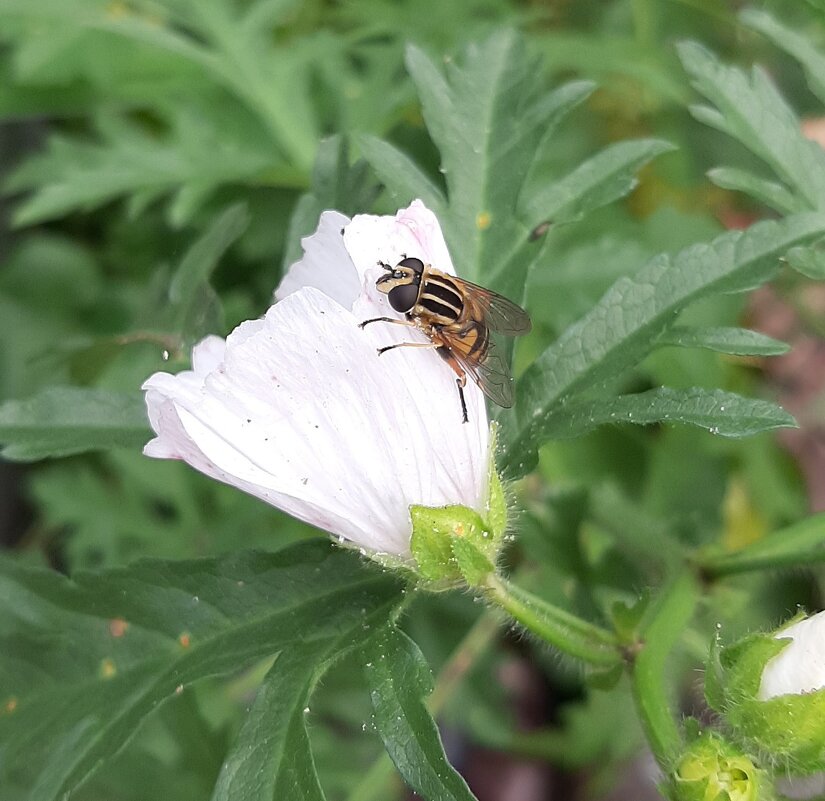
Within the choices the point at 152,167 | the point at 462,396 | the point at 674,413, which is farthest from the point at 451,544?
the point at 152,167

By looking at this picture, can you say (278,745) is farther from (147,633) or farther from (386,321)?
(386,321)

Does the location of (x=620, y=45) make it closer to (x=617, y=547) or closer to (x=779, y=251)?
(x=617, y=547)

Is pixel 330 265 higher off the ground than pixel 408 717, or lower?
higher

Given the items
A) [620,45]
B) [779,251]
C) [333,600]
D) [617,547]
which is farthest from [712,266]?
[620,45]

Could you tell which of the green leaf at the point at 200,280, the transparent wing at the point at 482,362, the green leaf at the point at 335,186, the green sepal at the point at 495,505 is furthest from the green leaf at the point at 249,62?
the green sepal at the point at 495,505

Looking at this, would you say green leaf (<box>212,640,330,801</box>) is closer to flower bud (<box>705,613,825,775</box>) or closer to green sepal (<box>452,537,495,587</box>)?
green sepal (<box>452,537,495,587</box>)

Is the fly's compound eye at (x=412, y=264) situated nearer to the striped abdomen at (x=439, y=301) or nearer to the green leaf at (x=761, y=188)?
the striped abdomen at (x=439, y=301)
